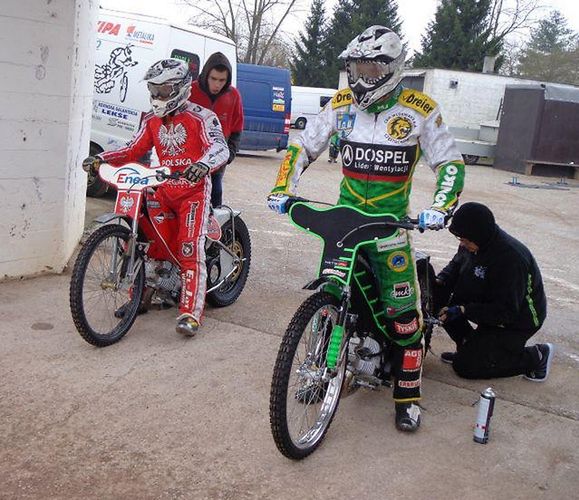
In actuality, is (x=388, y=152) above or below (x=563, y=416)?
above

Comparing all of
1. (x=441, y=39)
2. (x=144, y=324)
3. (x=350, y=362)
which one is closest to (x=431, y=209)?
(x=350, y=362)

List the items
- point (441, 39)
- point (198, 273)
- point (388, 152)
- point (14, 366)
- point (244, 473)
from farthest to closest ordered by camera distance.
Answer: point (441, 39)
point (198, 273)
point (14, 366)
point (388, 152)
point (244, 473)

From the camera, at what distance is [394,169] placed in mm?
3699

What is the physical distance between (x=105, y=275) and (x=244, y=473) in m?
1.76

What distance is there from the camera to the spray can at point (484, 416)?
3617 mm

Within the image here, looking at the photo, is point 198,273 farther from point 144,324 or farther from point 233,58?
point 233,58

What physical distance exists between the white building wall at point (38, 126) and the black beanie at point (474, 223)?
3.10 metres

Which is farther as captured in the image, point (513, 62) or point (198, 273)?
point (513, 62)

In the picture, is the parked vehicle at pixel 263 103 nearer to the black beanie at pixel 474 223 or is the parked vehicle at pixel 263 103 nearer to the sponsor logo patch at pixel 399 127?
the black beanie at pixel 474 223

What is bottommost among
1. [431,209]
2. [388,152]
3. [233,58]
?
[431,209]

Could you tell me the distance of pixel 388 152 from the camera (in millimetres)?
3680

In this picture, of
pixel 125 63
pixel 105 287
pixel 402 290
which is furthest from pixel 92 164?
pixel 125 63

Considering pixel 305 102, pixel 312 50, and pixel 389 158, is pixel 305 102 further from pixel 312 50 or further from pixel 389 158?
pixel 389 158

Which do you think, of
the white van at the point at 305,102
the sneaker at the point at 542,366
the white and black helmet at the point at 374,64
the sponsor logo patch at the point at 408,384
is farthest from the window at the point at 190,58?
the white van at the point at 305,102
